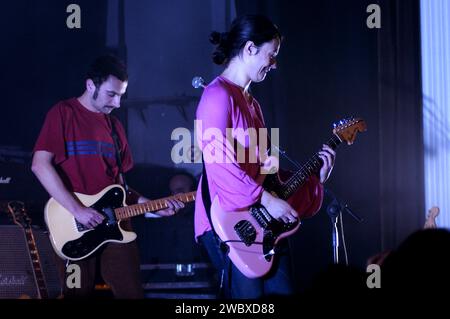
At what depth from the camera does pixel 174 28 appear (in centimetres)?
379

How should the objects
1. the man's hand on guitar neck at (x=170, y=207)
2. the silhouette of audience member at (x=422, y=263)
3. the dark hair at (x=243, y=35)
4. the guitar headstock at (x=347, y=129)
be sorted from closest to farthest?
the silhouette of audience member at (x=422, y=263) < the dark hair at (x=243, y=35) < the guitar headstock at (x=347, y=129) < the man's hand on guitar neck at (x=170, y=207)

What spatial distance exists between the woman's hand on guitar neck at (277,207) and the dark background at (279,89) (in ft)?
3.52

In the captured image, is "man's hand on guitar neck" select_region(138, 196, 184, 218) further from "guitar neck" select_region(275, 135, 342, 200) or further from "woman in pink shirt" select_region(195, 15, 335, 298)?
"guitar neck" select_region(275, 135, 342, 200)

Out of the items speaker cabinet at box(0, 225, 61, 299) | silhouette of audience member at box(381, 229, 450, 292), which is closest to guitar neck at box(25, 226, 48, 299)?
speaker cabinet at box(0, 225, 61, 299)

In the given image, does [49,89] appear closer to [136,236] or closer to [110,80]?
[110,80]

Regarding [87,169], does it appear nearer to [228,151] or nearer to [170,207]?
[170,207]

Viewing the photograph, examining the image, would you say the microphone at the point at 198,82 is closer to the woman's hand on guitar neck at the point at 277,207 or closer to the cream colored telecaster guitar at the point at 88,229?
the cream colored telecaster guitar at the point at 88,229

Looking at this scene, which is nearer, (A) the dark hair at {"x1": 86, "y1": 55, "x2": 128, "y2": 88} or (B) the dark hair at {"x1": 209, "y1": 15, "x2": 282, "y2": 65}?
(B) the dark hair at {"x1": 209, "y1": 15, "x2": 282, "y2": 65}

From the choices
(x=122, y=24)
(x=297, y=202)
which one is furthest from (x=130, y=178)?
(x=297, y=202)

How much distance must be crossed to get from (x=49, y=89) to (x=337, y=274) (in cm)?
279

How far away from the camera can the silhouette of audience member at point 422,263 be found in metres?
1.25

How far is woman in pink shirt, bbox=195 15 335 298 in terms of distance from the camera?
2.72 metres

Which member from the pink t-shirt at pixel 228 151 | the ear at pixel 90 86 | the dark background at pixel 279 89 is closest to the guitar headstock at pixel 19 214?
the dark background at pixel 279 89

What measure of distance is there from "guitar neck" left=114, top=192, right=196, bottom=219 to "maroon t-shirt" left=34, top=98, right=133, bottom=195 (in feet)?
0.56
